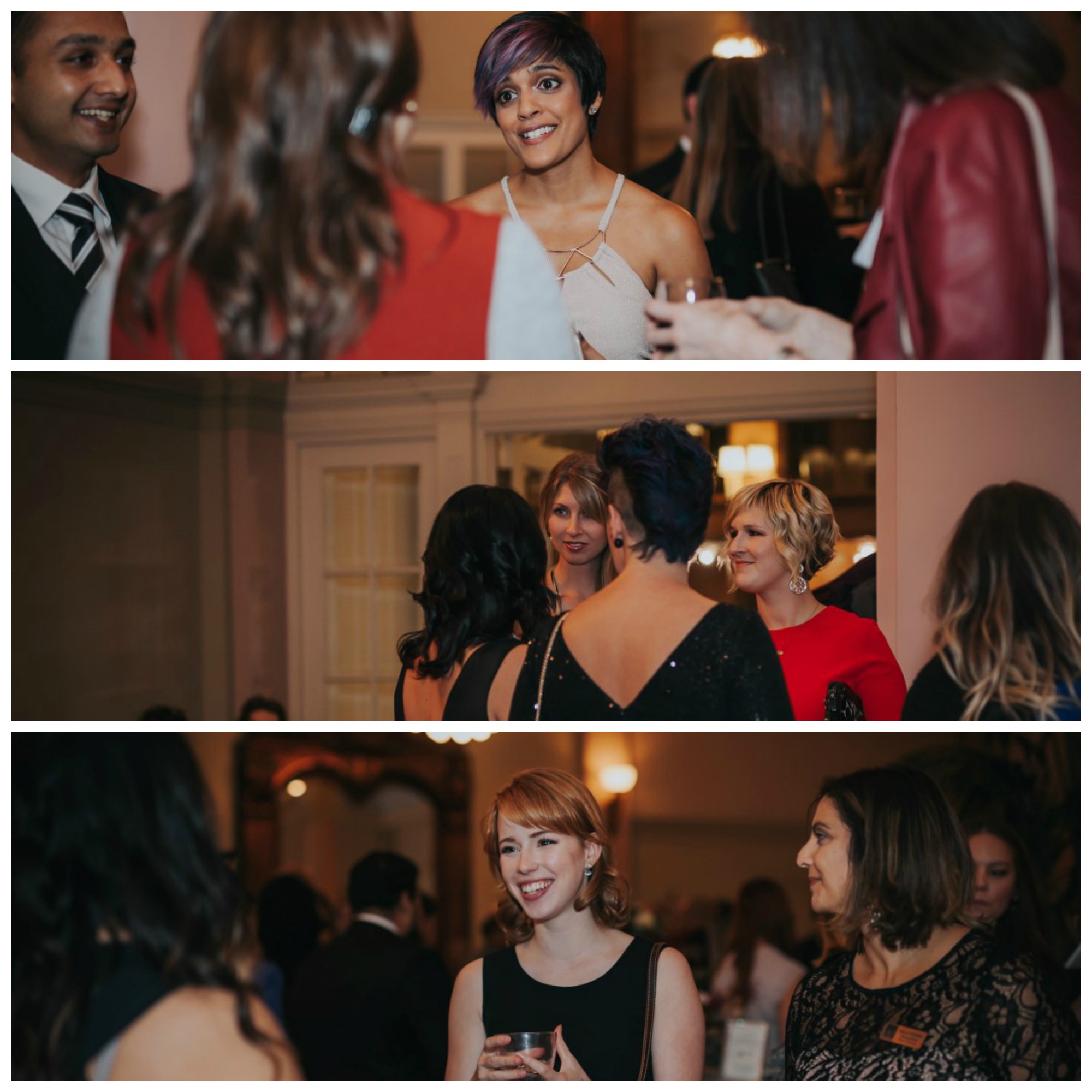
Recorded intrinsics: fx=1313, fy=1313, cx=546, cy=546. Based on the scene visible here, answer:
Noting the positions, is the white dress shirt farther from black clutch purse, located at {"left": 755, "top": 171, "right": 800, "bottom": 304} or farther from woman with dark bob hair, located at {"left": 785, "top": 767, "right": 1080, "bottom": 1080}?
woman with dark bob hair, located at {"left": 785, "top": 767, "right": 1080, "bottom": 1080}

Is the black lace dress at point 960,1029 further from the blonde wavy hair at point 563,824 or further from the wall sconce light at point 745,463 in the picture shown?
the wall sconce light at point 745,463

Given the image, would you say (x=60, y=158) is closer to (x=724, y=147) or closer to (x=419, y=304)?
(x=419, y=304)

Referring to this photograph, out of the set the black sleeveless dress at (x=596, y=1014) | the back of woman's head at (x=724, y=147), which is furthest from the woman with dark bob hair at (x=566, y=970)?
the back of woman's head at (x=724, y=147)

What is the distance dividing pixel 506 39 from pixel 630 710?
916 mm

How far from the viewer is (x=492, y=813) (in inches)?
71.1

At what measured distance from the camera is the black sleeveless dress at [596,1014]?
5.73 feet

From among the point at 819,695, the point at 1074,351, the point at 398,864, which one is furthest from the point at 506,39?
the point at 398,864

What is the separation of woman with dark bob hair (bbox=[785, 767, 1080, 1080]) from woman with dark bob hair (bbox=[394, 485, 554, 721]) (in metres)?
0.49

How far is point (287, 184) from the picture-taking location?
170cm

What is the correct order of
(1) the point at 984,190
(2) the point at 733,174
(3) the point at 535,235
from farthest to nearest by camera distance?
(2) the point at 733,174, (3) the point at 535,235, (1) the point at 984,190

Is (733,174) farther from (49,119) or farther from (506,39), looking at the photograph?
(49,119)

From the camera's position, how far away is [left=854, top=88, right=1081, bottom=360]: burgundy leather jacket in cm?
168

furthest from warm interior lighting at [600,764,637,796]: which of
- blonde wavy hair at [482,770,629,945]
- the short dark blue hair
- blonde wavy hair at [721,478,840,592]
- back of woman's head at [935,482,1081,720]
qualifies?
the short dark blue hair

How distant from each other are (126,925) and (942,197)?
1.39 meters
